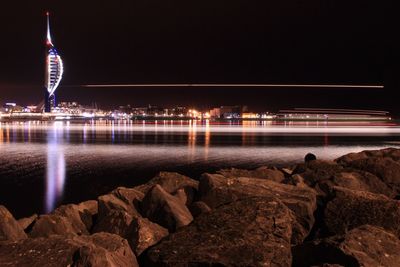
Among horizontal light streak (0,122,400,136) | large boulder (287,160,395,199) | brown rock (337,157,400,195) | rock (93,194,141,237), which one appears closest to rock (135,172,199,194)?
rock (93,194,141,237)

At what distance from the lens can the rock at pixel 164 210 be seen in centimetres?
650

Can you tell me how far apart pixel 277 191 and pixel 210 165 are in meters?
14.2

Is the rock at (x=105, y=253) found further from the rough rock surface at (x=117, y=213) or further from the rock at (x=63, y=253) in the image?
the rough rock surface at (x=117, y=213)

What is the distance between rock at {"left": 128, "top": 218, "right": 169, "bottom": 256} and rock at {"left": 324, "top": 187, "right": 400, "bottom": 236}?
208 cm

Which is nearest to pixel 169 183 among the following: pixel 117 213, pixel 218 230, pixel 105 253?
pixel 117 213

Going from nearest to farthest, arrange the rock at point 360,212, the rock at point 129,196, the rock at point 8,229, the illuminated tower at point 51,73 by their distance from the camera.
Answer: the rock at point 8,229, the rock at point 360,212, the rock at point 129,196, the illuminated tower at point 51,73

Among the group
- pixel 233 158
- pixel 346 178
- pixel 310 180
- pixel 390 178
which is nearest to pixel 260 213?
pixel 346 178

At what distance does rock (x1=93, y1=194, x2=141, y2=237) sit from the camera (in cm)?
616

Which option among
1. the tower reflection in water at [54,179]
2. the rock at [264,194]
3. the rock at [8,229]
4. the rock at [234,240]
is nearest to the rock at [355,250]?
the rock at [234,240]

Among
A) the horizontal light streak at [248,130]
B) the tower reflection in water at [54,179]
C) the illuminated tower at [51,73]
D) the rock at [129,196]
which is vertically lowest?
the horizontal light streak at [248,130]

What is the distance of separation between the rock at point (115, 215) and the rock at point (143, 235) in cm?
18

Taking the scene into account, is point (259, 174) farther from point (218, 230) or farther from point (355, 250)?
point (355, 250)

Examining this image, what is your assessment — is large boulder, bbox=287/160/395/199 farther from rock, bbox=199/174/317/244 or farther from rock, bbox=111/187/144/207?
rock, bbox=111/187/144/207

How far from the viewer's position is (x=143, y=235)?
574 centimetres
